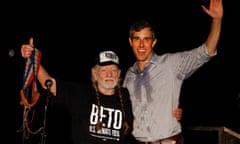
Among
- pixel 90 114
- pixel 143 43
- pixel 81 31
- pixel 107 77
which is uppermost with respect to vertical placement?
pixel 81 31

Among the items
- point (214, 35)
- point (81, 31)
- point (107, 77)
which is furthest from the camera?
point (81, 31)

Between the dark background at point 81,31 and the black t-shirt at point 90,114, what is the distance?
522cm

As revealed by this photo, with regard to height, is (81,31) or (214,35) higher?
(81,31)

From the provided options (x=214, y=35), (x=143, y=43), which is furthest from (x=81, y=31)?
(x=214, y=35)

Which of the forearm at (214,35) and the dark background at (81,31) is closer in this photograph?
the forearm at (214,35)

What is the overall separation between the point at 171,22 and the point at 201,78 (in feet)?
8.08

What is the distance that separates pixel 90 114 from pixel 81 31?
580 cm

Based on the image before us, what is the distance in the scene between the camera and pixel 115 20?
840 cm

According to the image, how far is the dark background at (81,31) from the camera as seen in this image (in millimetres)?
7973

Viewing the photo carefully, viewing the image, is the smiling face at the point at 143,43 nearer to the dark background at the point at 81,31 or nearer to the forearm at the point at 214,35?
the forearm at the point at 214,35

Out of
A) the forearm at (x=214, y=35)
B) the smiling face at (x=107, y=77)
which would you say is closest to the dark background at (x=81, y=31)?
the smiling face at (x=107, y=77)

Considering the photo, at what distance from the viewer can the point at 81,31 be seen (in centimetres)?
841

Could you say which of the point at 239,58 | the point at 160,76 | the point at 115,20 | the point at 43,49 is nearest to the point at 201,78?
the point at 239,58

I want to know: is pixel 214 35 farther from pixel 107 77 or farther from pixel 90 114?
pixel 90 114
